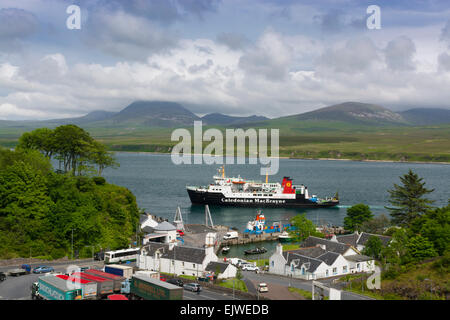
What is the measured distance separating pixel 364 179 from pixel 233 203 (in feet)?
201

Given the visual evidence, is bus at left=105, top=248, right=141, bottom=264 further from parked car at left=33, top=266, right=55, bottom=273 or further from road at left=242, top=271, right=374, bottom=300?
road at left=242, top=271, right=374, bottom=300

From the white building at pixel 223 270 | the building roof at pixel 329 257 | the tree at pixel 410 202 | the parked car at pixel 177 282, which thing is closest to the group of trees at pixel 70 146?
the white building at pixel 223 270

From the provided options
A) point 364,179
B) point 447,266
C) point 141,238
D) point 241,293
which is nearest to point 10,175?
point 141,238

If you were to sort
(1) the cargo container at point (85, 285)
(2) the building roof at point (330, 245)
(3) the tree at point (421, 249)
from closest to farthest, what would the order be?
(1) the cargo container at point (85, 285) < (3) the tree at point (421, 249) < (2) the building roof at point (330, 245)

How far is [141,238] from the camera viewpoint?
57438 millimetres

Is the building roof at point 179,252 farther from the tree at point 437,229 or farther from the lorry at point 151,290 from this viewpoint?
the tree at point 437,229

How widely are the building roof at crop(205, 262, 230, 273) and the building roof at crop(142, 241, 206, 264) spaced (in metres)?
1.09

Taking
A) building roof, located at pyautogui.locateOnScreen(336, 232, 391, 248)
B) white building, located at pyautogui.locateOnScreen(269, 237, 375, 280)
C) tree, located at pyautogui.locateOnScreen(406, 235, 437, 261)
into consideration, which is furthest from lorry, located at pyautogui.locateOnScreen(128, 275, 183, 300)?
building roof, located at pyautogui.locateOnScreen(336, 232, 391, 248)

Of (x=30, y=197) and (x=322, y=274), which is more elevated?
(x=30, y=197)

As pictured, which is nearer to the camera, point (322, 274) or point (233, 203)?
point (322, 274)

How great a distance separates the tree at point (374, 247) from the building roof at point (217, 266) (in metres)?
17.6

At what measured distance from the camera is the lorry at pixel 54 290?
27109mm

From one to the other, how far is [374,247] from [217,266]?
60.6 ft

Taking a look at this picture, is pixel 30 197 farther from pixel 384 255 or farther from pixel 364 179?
pixel 364 179
